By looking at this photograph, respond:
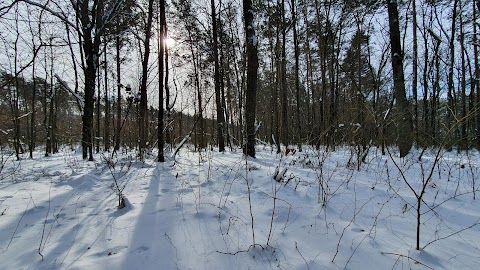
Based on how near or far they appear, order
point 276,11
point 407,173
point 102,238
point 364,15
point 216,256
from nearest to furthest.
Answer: point 216,256, point 102,238, point 407,173, point 364,15, point 276,11

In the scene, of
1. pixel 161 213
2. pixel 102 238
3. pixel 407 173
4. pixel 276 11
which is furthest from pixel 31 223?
pixel 276 11

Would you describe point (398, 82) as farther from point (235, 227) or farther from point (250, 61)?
point (235, 227)

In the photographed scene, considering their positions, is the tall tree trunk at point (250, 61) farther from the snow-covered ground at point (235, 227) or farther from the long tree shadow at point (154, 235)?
the long tree shadow at point (154, 235)

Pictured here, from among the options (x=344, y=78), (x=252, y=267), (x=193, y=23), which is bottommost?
(x=252, y=267)

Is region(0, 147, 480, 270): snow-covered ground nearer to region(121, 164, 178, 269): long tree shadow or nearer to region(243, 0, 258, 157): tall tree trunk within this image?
region(121, 164, 178, 269): long tree shadow

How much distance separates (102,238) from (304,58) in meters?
15.2

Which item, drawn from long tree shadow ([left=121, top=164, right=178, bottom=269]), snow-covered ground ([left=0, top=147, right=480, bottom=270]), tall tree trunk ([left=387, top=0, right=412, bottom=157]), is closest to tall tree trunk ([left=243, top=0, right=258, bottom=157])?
snow-covered ground ([left=0, top=147, right=480, bottom=270])

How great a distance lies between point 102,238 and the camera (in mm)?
1849

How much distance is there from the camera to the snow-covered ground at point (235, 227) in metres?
1.56

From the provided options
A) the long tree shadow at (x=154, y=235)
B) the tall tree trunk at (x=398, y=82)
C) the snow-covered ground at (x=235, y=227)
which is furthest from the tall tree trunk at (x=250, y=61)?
the tall tree trunk at (x=398, y=82)

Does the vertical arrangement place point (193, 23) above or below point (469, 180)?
above

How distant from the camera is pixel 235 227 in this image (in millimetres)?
2039

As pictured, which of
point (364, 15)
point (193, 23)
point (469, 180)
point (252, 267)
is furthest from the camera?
point (193, 23)

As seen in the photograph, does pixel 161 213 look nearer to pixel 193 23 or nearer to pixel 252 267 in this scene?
pixel 252 267
